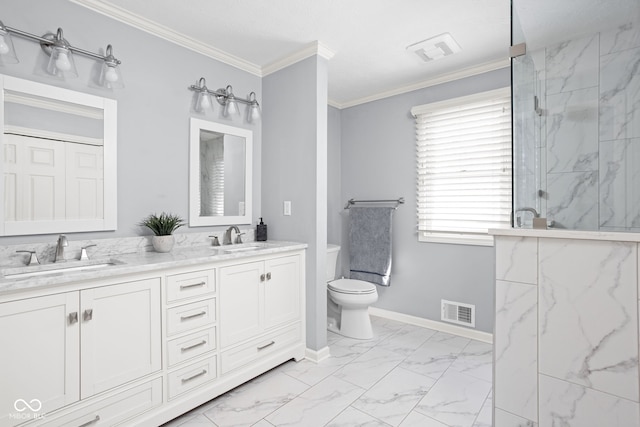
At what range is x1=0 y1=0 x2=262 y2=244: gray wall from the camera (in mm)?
1700

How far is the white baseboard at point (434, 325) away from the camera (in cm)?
279

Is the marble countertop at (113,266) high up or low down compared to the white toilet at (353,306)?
up

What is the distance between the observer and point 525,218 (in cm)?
138

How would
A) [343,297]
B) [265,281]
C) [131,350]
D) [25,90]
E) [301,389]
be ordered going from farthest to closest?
[343,297] → [265,281] → [301,389] → [25,90] → [131,350]

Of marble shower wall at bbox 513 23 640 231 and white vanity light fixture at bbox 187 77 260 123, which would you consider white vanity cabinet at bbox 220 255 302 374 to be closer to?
white vanity light fixture at bbox 187 77 260 123

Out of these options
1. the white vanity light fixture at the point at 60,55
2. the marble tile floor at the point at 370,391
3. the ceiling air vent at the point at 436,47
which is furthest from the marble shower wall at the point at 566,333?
the white vanity light fixture at the point at 60,55

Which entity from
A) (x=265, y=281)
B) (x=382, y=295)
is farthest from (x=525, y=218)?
(x=382, y=295)

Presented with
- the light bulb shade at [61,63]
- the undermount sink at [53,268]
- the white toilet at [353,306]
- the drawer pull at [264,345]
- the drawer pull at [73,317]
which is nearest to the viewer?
the drawer pull at [73,317]

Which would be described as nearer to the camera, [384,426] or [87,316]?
[87,316]

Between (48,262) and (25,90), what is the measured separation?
0.92m

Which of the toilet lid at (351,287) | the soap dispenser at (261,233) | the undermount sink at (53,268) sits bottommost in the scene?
the toilet lid at (351,287)

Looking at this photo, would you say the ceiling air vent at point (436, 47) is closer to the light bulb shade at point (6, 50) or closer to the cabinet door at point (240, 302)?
the cabinet door at point (240, 302)

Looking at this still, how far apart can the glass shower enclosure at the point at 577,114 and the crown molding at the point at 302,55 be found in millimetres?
1352

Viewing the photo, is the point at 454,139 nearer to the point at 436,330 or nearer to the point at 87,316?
the point at 436,330
